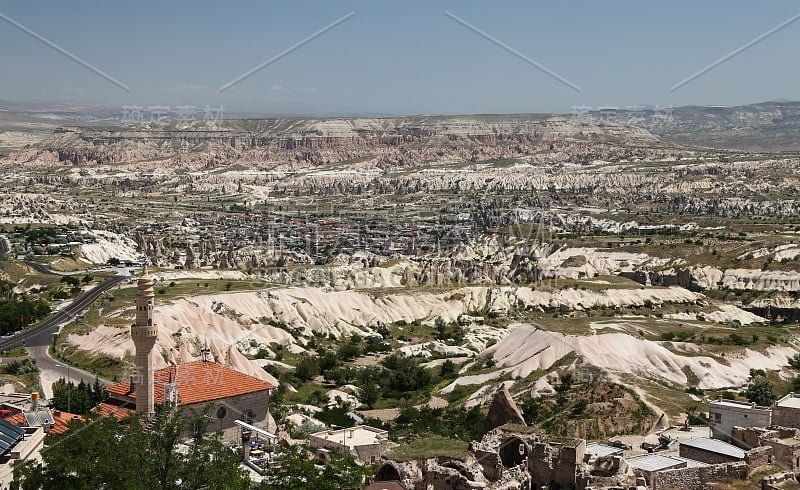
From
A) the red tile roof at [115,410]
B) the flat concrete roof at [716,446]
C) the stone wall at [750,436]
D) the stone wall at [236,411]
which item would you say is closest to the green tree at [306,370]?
the stone wall at [236,411]

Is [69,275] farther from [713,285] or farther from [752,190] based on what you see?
[752,190]

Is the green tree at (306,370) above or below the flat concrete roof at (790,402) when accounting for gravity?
below

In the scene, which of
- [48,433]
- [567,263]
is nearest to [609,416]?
[48,433]

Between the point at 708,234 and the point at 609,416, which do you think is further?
the point at 708,234

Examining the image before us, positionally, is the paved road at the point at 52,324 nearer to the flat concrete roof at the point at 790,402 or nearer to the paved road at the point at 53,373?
the paved road at the point at 53,373

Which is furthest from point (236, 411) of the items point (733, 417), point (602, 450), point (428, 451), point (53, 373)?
point (733, 417)
